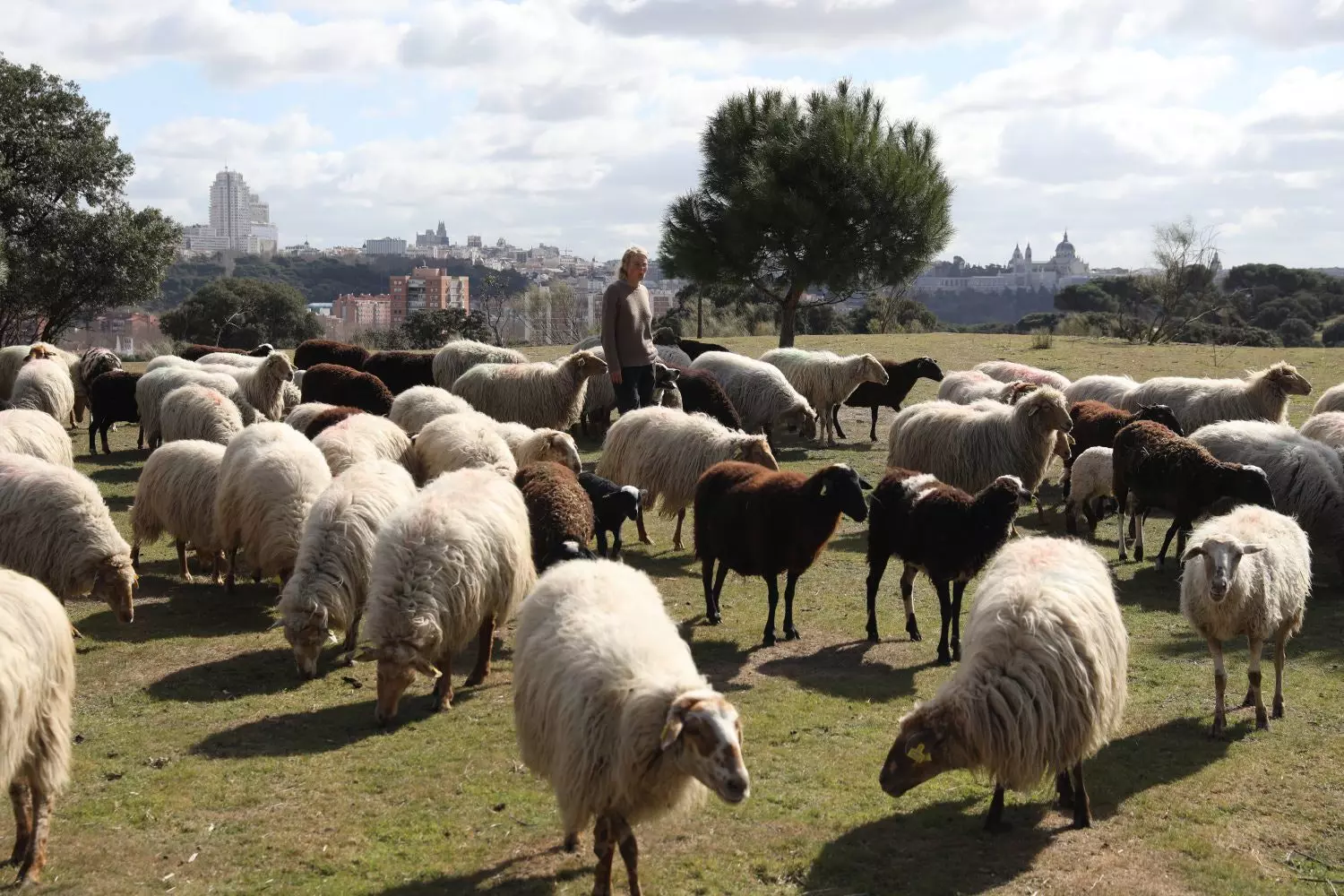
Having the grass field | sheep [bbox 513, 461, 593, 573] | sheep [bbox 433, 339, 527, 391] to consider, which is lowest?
the grass field

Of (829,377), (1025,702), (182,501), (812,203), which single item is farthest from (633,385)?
(812,203)

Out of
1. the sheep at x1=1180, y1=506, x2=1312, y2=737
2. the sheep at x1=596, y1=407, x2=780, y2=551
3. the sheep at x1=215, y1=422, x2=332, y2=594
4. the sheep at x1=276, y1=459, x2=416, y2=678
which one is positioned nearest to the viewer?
the sheep at x1=1180, y1=506, x2=1312, y2=737

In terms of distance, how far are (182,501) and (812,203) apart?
23407 millimetres

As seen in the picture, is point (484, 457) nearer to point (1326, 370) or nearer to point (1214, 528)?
point (1214, 528)

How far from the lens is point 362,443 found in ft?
36.8

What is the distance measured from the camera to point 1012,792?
640 centimetres

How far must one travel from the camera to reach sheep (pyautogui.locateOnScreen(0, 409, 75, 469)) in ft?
36.6

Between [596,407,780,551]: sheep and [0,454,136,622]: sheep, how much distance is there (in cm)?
483

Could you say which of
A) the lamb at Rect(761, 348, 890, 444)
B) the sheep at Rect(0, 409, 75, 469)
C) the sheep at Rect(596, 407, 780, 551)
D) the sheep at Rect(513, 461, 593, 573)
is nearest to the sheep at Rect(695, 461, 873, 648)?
the sheep at Rect(513, 461, 593, 573)

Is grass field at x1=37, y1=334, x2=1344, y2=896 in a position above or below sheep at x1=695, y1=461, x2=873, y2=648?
below

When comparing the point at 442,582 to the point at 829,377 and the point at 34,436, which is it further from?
the point at 829,377

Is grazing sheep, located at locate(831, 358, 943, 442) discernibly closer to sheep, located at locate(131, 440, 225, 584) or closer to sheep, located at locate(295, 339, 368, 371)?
sheep, located at locate(295, 339, 368, 371)

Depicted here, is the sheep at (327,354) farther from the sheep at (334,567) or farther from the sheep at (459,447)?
the sheep at (334,567)

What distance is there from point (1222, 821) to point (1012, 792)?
104 cm
